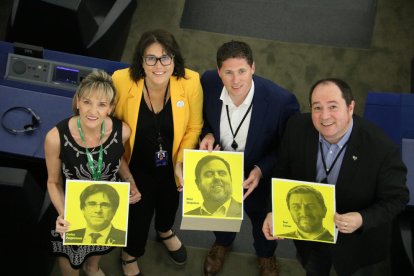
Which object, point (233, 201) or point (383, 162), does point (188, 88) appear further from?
point (383, 162)

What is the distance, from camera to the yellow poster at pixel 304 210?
2088mm

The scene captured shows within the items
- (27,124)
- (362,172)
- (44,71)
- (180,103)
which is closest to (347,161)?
(362,172)

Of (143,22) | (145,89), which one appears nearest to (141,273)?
(145,89)

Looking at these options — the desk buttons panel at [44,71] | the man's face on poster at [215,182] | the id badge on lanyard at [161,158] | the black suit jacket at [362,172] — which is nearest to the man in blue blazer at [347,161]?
the black suit jacket at [362,172]

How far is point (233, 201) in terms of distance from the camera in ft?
7.36

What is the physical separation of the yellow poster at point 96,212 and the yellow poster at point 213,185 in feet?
1.00

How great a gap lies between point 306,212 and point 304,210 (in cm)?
1

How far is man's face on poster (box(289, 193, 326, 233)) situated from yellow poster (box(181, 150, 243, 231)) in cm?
26

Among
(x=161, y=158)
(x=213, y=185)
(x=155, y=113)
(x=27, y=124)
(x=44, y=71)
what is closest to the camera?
(x=213, y=185)

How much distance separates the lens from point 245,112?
7.57ft

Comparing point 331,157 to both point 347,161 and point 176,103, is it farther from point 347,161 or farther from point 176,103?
point 176,103

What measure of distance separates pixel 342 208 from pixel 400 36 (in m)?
2.83

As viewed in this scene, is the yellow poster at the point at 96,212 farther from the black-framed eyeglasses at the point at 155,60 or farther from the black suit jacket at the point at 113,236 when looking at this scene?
→ the black-framed eyeglasses at the point at 155,60

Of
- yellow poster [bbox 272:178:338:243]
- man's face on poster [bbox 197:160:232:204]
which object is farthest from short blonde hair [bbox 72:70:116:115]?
yellow poster [bbox 272:178:338:243]
